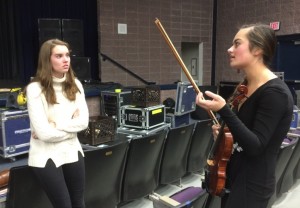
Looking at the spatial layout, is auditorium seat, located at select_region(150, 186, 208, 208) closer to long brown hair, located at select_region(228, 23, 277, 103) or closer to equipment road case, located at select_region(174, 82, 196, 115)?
long brown hair, located at select_region(228, 23, 277, 103)

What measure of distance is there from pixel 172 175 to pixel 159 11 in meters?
4.00

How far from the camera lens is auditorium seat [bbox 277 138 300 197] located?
2.52 m

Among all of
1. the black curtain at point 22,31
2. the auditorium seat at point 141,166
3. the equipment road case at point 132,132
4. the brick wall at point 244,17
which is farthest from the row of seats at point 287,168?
the black curtain at point 22,31

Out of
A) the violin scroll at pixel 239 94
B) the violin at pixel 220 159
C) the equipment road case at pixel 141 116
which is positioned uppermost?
the violin scroll at pixel 239 94

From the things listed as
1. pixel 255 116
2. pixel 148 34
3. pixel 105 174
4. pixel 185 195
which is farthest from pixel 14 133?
pixel 148 34

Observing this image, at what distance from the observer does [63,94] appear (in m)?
1.61

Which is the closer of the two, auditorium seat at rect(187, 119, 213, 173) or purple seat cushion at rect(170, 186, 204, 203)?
purple seat cushion at rect(170, 186, 204, 203)

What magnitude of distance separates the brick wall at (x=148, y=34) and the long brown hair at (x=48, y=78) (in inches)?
147

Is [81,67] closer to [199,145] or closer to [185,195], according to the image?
[199,145]

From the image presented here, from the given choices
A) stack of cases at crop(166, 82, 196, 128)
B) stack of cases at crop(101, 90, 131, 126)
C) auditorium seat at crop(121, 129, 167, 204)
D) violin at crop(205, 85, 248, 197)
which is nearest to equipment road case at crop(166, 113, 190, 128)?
stack of cases at crop(166, 82, 196, 128)

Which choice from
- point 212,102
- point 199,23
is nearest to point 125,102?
point 212,102

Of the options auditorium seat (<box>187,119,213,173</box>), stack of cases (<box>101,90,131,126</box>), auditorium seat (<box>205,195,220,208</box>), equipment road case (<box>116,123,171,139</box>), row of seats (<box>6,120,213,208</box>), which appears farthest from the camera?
stack of cases (<box>101,90,131,126</box>)

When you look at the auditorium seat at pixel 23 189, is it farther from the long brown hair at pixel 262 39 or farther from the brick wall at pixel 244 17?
the brick wall at pixel 244 17

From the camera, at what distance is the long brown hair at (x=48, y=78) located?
1548 millimetres
